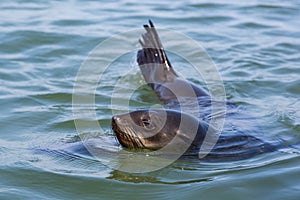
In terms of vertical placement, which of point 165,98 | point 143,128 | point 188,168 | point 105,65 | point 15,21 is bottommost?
point 188,168

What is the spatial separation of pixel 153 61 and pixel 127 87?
1.45ft

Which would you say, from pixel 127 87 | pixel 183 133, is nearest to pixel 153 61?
pixel 127 87

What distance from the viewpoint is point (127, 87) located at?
Result: 7.36 meters

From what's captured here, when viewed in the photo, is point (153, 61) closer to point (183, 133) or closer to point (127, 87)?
point (127, 87)

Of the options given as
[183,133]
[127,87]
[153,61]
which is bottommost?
[183,133]

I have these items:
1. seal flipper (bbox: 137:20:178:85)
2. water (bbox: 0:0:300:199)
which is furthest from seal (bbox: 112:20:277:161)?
seal flipper (bbox: 137:20:178:85)

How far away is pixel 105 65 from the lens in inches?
319

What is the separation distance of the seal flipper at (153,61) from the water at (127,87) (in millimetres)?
201

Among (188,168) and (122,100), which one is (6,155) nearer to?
(188,168)

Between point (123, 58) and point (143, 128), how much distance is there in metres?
3.72

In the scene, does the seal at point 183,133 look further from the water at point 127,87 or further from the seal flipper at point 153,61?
the seal flipper at point 153,61

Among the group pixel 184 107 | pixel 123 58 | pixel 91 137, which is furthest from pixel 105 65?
pixel 91 137

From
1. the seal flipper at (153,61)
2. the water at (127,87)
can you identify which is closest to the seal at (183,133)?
the water at (127,87)

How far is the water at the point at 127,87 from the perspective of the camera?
4.51m
